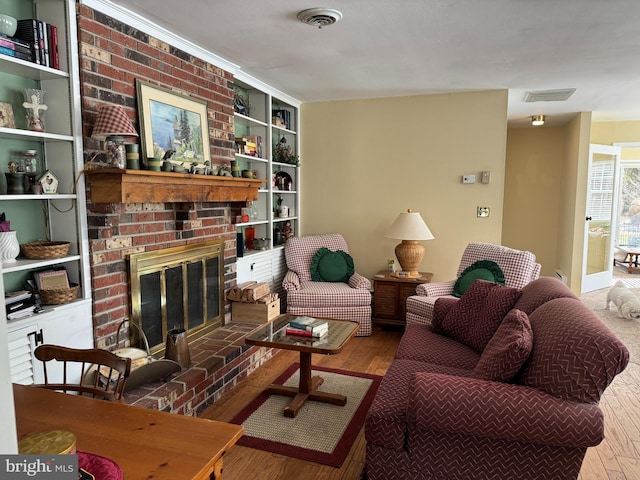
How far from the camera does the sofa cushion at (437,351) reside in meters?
2.49

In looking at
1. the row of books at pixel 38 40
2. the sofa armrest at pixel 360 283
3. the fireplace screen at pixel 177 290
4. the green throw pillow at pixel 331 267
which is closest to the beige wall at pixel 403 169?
the green throw pillow at pixel 331 267

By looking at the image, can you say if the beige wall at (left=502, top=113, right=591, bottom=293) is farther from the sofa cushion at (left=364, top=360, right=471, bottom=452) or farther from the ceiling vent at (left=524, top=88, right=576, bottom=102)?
the sofa cushion at (left=364, top=360, right=471, bottom=452)

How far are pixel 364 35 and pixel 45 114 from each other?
1.95 metres

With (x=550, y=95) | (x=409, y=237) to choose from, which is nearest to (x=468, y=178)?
(x=409, y=237)

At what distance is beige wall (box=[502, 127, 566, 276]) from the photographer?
20.7 ft

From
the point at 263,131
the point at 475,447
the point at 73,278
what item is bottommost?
the point at 475,447

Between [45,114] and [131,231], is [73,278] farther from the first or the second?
[45,114]

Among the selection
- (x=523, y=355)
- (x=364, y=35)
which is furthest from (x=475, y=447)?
(x=364, y=35)

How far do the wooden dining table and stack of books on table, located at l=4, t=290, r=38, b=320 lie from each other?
85cm

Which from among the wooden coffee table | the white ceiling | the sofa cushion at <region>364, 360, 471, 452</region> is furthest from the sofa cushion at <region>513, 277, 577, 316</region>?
the white ceiling

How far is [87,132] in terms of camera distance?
7.75 ft

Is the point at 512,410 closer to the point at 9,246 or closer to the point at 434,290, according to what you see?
the point at 434,290

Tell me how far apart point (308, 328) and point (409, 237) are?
1822mm

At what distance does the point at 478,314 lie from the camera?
107 inches
